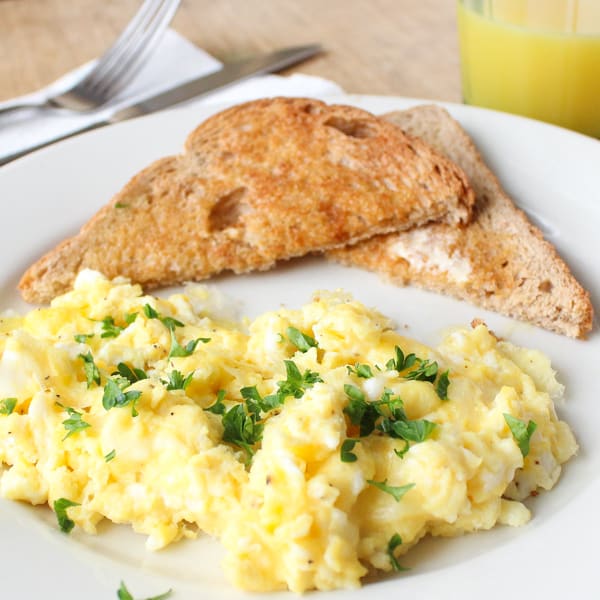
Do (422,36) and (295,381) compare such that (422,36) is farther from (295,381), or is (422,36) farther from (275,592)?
(275,592)

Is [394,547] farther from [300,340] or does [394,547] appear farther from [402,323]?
[402,323]

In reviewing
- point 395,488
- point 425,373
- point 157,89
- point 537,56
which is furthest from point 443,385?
point 157,89

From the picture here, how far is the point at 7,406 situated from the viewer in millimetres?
1991

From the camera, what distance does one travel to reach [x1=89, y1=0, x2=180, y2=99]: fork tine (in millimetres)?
3816

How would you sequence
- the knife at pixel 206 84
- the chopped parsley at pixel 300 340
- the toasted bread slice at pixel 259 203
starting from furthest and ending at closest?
the knife at pixel 206 84, the toasted bread slice at pixel 259 203, the chopped parsley at pixel 300 340

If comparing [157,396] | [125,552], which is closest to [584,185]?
[157,396]

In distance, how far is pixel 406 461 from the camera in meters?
1.77

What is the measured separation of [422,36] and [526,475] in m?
3.05

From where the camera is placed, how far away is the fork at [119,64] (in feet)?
12.1

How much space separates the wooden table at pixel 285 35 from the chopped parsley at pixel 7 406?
247 cm

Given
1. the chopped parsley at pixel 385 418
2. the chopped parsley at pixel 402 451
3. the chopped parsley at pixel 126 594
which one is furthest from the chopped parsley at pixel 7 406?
the chopped parsley at pixel 402 451

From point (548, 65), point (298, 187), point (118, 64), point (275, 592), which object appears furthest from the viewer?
point (118, 64)

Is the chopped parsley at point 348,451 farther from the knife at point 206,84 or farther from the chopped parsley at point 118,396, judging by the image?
the knife at point 206,84

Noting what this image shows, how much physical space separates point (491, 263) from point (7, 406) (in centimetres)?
152
